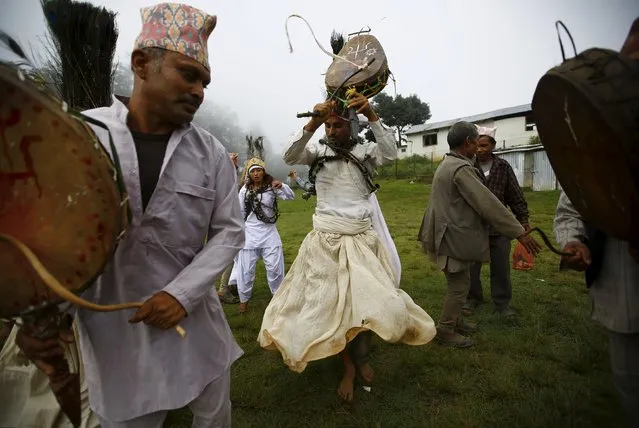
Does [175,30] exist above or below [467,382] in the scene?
above

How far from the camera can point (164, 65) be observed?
1.68 m

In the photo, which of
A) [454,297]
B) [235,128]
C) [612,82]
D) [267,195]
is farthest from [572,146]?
[235,128]

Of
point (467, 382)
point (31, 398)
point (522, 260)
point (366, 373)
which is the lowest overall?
point (467, 382)

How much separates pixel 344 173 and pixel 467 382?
1.92 m

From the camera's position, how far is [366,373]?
3199mm

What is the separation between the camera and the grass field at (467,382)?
2.64 meters

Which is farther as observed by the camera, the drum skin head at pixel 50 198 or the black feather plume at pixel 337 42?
the black feather plume at pixel 337 42

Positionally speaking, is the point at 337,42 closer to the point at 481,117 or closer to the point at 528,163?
the point at 528,163

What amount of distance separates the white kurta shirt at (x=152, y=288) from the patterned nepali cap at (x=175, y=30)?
319 mm

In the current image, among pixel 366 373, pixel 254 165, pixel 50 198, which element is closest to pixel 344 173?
pixel 366 373

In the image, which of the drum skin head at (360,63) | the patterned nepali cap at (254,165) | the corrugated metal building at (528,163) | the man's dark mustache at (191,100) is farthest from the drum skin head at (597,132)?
the corrugated metal building at (528,163)

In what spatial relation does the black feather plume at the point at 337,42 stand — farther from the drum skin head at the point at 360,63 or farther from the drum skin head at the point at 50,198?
the drum skin head at the point at 50,198

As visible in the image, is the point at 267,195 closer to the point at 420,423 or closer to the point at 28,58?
the point at 420,423

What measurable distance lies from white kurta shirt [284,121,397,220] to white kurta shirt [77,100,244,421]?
1601 mm
